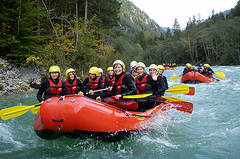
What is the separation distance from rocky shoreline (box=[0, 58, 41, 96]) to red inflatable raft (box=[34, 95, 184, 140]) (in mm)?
7929

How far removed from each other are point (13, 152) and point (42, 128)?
3.00 ft

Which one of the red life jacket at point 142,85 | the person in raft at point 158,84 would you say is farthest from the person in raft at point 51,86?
the person in raft at point 158,84

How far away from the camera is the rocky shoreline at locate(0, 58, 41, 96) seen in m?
10.6

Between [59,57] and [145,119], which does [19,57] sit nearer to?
[59,57]

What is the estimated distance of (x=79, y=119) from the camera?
11.5 ft

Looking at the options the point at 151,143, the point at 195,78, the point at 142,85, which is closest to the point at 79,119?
the point at 151,143

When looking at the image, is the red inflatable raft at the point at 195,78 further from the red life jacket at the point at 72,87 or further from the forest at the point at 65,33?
the red life jacket at the point at 72,87

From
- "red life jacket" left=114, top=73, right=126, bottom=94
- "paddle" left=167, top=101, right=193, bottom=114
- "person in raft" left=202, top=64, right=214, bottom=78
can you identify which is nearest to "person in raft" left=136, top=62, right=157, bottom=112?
"red life jacket" left=114, top=73, right=126, bottom=94

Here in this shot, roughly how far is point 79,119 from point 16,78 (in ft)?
32.7

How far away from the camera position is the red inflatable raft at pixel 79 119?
3477mm

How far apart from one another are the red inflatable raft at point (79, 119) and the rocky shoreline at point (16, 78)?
7929 millimetres

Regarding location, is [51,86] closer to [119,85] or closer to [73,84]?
[73,84]

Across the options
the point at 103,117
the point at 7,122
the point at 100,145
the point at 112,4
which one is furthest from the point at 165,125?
the point at 112,4

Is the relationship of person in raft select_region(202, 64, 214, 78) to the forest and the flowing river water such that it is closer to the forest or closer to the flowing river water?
the forest
